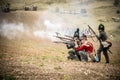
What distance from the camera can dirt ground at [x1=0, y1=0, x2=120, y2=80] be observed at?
860cm

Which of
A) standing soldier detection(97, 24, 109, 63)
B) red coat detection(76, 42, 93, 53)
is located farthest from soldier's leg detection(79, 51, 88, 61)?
standing soldier detection(97, 24, 109, 63)

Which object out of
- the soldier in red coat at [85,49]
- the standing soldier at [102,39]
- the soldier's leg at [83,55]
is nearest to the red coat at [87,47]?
the soldier in red coat at [85,49]

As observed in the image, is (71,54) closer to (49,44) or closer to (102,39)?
(49,44)

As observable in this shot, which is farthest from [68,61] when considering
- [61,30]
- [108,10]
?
[108,10]

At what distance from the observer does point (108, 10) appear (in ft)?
31.7

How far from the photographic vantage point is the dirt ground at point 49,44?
28.2ft

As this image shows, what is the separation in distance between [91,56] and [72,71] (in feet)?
3.05


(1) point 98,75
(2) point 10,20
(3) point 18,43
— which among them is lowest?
(1) point 98,75

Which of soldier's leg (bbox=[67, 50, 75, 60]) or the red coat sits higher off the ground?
the red coat

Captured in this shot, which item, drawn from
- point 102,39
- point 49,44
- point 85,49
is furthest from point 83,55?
point 49,44

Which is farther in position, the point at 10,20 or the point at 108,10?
the point at 108,10

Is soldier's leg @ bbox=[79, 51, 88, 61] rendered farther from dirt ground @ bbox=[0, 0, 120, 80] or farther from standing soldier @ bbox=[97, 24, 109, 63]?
standing soldier @ bbox=[97, 24, 109, 63]

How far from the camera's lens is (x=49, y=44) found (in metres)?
9.12

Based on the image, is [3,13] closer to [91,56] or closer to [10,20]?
[10,20]
